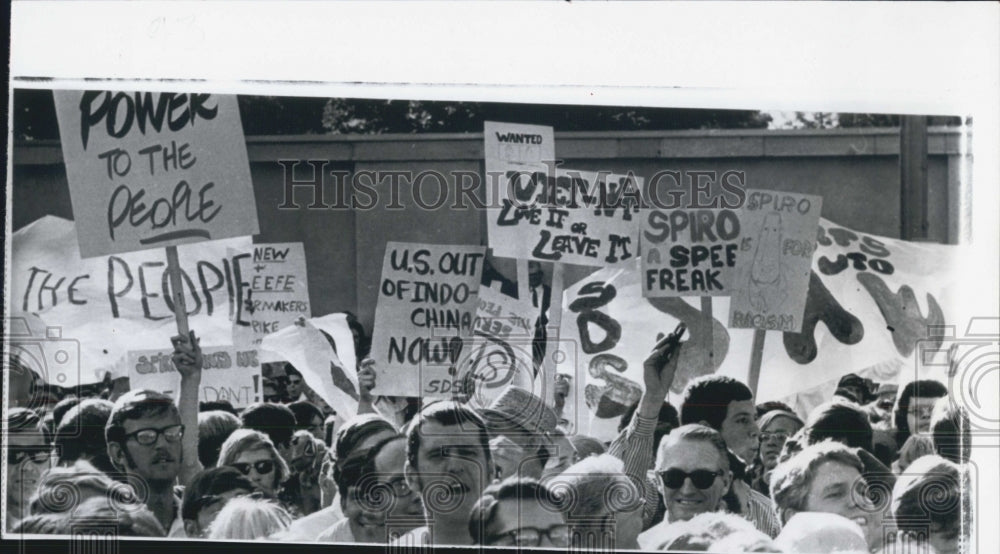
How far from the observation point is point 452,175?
4.32 m

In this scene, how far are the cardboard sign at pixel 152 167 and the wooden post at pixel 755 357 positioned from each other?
2.23 metres

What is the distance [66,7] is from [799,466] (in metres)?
3.79

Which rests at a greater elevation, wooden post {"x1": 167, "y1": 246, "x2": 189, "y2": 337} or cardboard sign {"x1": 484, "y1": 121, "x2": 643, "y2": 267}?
cardboard sign {"x1": 484, "y1": 121, "x2": 643, "y2": 267}

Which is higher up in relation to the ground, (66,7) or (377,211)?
(66,7)

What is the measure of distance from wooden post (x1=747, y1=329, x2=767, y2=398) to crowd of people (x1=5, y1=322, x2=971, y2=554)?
0.21 ft

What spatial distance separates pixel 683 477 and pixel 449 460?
3.34ft

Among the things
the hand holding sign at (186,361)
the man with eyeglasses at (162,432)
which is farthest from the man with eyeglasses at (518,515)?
the hand holding sign at (186,361)

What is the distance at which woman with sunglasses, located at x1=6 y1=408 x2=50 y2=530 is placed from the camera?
433 centimetres

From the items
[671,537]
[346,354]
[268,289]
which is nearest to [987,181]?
[671,537]

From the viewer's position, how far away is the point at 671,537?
14.2 ft

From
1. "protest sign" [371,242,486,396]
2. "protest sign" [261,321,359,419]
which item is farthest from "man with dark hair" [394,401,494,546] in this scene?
"protest sign" [261,321,359,419]

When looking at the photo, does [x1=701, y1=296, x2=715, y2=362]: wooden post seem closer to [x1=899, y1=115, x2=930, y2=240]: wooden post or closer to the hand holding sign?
[x1=899, y1=115, x2=930, y2=240]: wooden post

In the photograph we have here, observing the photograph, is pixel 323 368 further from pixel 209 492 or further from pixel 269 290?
→ pixel 209 492

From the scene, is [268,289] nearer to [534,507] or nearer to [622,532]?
[534,507]
